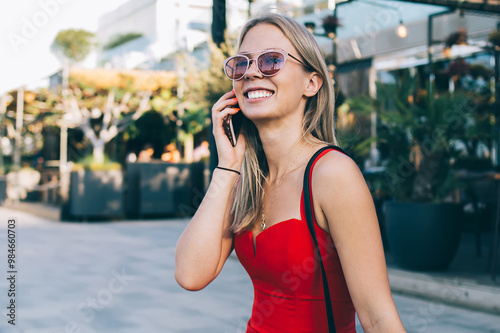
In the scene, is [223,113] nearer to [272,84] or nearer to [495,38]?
[272,84]

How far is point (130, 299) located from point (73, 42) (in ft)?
141

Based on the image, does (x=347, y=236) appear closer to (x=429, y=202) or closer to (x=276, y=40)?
(x=276, y=40)

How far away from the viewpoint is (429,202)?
6.02m

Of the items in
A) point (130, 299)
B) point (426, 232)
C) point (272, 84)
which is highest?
point (272, 84)

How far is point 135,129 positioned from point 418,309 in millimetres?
13614

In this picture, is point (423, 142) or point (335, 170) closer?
point (335, 170)

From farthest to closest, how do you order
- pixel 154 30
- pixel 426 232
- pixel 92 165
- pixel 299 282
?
1. pixel 154 30
2. pixel 92 165
3. pixel 426 232
4. pixel 299 282

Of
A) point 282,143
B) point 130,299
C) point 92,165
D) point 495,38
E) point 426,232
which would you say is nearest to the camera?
point 282,143

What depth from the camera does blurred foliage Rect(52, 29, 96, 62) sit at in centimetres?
4355

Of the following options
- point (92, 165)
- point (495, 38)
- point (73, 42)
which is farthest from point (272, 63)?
point (73, 42)

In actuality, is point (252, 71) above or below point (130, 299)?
above

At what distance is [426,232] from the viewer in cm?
586

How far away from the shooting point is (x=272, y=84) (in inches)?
61.1

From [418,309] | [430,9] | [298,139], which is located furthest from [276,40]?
[430,9]
